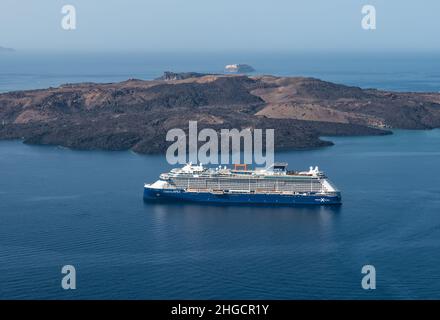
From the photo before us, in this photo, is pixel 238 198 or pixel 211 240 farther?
pixel 238 198

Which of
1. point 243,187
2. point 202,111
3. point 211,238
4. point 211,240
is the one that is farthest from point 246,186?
point 202,111

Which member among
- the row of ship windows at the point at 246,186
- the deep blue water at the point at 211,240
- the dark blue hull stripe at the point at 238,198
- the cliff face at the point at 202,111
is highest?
the cliff face at the point at 202,111

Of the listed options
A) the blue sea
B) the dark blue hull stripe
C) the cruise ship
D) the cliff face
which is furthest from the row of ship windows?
the cliff face

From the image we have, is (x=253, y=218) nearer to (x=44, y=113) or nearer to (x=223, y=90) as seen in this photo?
A: (x=44, y=113)

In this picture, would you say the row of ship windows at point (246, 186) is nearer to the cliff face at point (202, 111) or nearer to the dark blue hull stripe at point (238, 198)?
the dark blue hull stripe at point (238, 198)

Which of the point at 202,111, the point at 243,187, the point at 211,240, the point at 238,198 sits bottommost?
the point at 211,240

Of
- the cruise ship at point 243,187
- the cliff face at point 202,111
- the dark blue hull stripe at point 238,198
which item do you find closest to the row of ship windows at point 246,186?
the cruise ship at point 243,187

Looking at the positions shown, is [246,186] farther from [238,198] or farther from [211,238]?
[211,238]

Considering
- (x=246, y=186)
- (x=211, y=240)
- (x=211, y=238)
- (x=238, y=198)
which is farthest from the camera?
(x=246, y=186)
